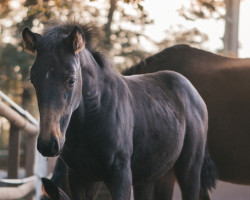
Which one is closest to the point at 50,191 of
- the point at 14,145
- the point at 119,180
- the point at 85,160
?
the point at 85,160

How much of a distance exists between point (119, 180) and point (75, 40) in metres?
0.93

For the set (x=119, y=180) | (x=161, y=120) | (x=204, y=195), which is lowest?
(x=204, y=195)

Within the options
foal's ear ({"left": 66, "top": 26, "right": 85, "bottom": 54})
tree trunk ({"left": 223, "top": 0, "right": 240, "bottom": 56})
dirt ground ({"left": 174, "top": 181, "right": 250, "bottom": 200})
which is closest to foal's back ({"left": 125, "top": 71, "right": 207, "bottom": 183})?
foal's ear ({"left": 66, "top": 26, "right": 85, "bottom": 54})

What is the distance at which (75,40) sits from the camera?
11.6 ft

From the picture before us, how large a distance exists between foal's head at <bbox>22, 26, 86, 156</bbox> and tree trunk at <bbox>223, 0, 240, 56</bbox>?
653 centimetres

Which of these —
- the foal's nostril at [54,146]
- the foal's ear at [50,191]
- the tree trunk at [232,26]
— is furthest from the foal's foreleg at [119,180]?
the tree trunk at [232,26]

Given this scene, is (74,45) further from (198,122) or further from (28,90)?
(28,90)

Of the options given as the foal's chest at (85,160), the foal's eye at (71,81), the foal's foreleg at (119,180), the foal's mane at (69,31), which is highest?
the foal's mane at (69,31)

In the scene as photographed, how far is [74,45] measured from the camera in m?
3.53

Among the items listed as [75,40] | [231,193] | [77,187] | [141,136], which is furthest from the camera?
[231,193]

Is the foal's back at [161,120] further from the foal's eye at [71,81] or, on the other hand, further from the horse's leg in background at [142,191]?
the foal's eye at [71,81]

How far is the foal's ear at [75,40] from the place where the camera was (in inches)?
139

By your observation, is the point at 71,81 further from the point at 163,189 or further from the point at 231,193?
the point at 231,193

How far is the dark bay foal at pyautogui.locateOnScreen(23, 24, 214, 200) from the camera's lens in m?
3.40
